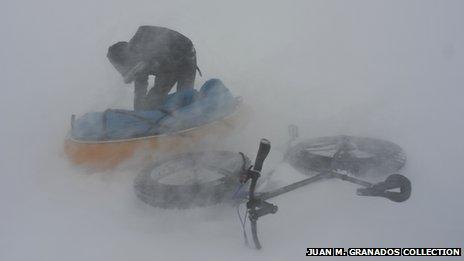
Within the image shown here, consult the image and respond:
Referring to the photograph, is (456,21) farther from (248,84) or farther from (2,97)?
(2,97)

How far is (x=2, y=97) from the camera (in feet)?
14.9

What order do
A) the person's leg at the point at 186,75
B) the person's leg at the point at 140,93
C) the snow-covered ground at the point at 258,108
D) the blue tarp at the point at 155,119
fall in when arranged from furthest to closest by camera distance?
the person's leg at the point at 186,75 < the person's leg at the point at 140,93 < the blue tarp at the point at 155,119 < the snow-covered ground at the point at 258,108

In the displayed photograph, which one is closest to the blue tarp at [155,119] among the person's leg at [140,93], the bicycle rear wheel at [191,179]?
the person's leg at [140,93]

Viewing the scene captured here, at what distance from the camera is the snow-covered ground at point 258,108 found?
2223 mm

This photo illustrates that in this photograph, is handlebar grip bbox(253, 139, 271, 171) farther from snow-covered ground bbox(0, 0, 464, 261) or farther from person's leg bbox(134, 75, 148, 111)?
person's leg bbox(134, 75, 148, 111)

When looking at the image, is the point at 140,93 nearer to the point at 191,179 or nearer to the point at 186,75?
the point at 186,75

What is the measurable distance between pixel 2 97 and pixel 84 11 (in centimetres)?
242
